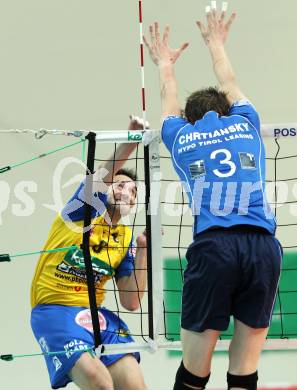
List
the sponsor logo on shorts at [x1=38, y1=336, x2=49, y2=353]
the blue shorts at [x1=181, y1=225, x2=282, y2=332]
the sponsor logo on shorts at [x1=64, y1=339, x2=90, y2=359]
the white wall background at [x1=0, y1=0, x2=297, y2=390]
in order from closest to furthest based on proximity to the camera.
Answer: the blue shorts at [x1=181, y1=225, x2=282, y2=332] < the sponsor logo on shorts at [x1=64, y1=339, x2=90, y2=359] < the sponsor logo on shorts at [x1=38, y1=336, x2=49, y2=353] < the white wall background at [x1=0, y1=0, x2=297, y2=390]

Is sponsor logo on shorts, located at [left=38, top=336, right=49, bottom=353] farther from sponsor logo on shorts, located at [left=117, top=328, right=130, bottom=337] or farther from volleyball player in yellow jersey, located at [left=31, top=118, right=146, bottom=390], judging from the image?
sponsor logo on shorts, located at [left=117, top=328, right=130, bottom=337]

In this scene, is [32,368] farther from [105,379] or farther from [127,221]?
[105,379]

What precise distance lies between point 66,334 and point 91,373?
25 cm

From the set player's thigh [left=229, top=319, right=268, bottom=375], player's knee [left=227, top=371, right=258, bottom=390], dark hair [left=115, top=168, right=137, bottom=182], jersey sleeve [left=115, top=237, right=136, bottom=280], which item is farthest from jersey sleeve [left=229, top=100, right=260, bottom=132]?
jersey sleeve [left=115, top=237, right=136, bottom=280]

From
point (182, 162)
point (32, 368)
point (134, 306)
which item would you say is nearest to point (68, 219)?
point (134, 306)

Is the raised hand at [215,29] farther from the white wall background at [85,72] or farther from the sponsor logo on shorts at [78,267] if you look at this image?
the white wall background at [85,72]

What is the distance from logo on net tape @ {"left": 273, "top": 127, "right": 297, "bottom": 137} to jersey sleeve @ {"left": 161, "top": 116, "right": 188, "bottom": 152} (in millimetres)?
635

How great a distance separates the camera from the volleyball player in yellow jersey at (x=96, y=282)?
3.78m

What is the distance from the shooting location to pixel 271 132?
3574 mm

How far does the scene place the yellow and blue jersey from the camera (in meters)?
3.93

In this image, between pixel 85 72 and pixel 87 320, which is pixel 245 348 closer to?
pixel 87 320

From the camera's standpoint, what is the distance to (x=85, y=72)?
5660mm

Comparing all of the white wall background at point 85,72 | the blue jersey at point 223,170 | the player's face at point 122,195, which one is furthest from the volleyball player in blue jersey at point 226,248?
the white wall background at point 85,72

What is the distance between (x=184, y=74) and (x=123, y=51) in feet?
1.61
